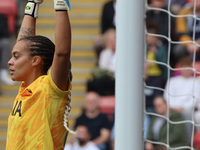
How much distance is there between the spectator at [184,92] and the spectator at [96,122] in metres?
0.86

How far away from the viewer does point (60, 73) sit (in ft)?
4.93

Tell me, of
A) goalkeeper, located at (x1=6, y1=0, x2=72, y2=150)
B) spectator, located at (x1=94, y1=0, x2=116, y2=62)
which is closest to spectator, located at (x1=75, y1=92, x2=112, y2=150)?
spectator, located at (x1=94, y1=0, x2=116, y2=62)

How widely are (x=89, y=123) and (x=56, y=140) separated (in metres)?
2.85

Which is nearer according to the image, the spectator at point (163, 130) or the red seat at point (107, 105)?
the spectator at point (163, 130)

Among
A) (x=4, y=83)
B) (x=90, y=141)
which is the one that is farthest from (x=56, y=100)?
(x=4, y=83)

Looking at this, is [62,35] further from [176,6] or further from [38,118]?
[176,6]

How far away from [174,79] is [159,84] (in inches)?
8.6

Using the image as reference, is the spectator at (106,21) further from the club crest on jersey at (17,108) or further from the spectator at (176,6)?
the club crest on jersey at (17,108)

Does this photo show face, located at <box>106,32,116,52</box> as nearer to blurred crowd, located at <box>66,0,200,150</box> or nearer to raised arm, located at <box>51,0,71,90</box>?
blurred crowd, located at <box>66,0,200,150</box>

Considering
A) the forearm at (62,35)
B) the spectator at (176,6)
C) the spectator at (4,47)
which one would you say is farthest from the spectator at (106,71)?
the forearm at (62,35)

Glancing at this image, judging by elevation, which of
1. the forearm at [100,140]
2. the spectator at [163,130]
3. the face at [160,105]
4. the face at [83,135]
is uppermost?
the face at [160,105]

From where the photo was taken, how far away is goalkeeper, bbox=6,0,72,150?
59.1 inches

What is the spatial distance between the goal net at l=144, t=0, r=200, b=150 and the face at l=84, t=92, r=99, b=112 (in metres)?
0.65

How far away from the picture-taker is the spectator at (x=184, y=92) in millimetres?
3898
